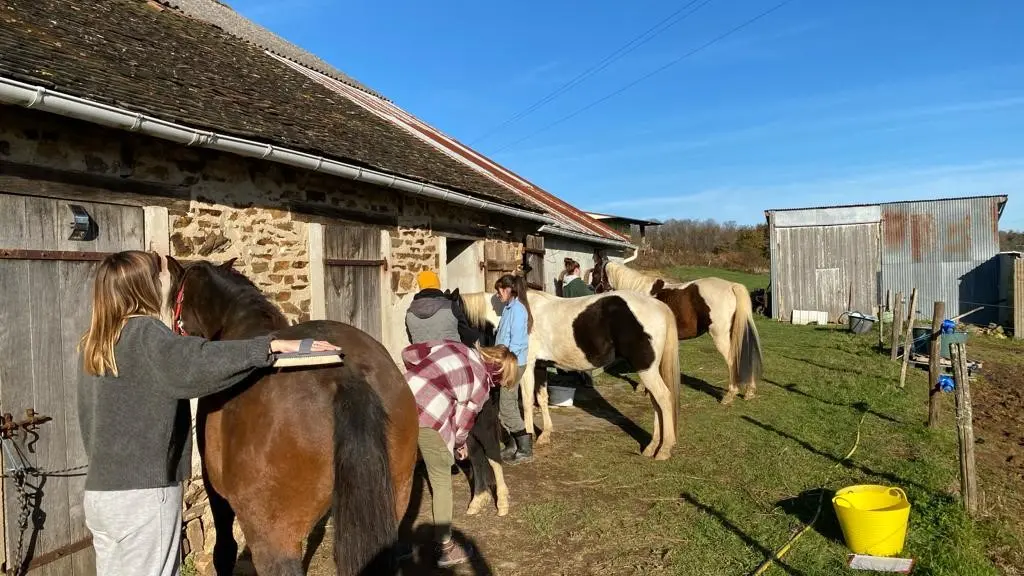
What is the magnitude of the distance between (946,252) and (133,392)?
78.7 feet

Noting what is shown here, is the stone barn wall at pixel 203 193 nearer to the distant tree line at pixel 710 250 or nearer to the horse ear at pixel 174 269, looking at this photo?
the horse ear at pixel 174 269

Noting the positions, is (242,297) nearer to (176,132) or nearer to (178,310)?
(178,310)

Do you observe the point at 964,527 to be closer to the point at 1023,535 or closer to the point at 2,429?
the point at 1023,535

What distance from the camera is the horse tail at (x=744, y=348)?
8930mm

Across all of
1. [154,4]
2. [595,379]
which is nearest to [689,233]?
[595,379]

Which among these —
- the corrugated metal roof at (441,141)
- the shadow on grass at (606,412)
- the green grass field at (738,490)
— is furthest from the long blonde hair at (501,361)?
the corrugated metal roof at (441,141)

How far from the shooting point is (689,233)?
53938 millimetres

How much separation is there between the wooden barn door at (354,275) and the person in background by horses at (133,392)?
3.67 m

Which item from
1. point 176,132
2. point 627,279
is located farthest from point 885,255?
point 176,132

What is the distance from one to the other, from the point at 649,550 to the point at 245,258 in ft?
12.6

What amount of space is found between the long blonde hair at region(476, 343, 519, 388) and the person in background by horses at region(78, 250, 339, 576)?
7.04 ft

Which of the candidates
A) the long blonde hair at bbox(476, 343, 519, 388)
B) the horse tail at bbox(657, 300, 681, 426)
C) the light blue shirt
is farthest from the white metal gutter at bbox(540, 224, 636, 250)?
the long blonde hair at bbox(476, 343, 519, 388)

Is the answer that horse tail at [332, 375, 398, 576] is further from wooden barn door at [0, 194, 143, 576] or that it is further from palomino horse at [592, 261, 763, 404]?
palomino horse at [592, 261, 763, 404]

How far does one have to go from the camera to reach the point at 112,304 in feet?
7.34
